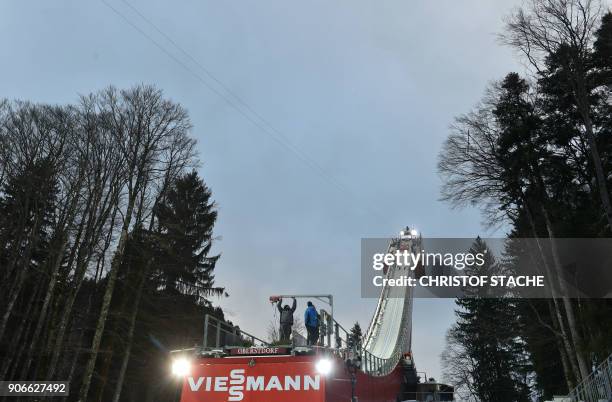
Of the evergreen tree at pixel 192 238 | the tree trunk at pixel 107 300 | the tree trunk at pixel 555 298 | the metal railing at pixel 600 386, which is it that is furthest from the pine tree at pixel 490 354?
the tree trunk at pixel 107 300

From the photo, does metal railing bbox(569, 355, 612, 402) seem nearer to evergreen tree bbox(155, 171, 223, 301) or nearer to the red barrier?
the red barrier

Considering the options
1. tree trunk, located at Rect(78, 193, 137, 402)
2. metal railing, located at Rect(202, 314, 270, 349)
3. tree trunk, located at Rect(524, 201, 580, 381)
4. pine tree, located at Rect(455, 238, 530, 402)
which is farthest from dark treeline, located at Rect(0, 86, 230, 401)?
pine tree, located at Rect(455, 238, 530, 402)

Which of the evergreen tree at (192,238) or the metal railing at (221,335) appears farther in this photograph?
the evergreen tree at (192,238)

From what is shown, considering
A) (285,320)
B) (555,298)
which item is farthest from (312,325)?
(555,298)

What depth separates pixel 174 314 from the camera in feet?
94.4

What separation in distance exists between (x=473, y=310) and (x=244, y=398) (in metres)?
51.4

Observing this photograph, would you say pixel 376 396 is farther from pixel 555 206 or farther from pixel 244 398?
pixel 555 206

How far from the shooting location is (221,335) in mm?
13422

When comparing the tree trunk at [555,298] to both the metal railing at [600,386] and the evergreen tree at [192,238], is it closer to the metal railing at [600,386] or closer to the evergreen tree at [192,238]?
the metal railing at [600,386]

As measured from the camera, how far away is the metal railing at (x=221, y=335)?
41.3 ft

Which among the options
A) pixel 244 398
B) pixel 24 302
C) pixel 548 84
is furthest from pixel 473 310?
pixel 244 398

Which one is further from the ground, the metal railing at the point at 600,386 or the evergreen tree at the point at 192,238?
the evergreen tree at the point at 192,238

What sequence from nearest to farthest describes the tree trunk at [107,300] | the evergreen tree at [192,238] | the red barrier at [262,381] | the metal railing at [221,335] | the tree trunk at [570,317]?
the red barrier at [262,381] → the metal railing at [221,335] → the tree trunk at [570,317] → the tree trunk at [107,300] → the evergreen tree at [192,238]

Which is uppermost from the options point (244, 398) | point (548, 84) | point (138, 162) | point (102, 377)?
point (548, 84)
